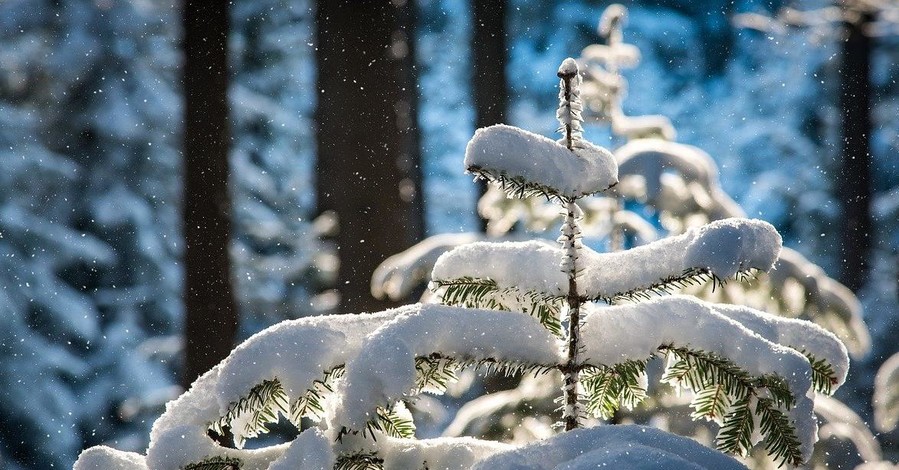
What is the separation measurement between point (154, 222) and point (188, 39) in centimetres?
477

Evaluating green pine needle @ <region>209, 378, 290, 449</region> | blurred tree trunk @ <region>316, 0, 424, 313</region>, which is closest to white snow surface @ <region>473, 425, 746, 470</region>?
green pine needle @ <region>209, 378, 290, 449</region>

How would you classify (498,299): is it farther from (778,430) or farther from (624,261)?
(778,430)

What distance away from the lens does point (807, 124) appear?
35.8 feet

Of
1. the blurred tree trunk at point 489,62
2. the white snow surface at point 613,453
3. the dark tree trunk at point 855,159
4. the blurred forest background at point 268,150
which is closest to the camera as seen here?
the white snow surface at point 613,453

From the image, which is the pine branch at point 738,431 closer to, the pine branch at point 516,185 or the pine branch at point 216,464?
the pine branch at point 516,185

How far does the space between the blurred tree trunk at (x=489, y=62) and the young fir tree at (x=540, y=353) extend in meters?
6.52

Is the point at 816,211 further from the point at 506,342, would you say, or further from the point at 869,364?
the point at 506,342

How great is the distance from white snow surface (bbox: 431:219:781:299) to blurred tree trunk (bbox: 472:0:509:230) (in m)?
6.51

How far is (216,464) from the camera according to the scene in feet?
4.10

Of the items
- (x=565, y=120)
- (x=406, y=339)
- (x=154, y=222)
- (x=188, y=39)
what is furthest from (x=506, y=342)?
(x=154, y=222)

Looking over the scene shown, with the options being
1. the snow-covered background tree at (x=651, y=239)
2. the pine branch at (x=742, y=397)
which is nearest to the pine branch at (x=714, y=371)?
the pine branch at (x=742, y=397)

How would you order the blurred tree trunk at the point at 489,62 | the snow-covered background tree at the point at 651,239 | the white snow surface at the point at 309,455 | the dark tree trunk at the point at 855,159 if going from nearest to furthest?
1. the white snow surface at the point at 309,455
2. the snow-covered background tree at the point at 651,239
3. the blurred tree trunk at the point at 489,62
4. the dark tree trunk at the point at 855,159

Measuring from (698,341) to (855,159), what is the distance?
10.2 meters

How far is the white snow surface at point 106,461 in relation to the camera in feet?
4.34
